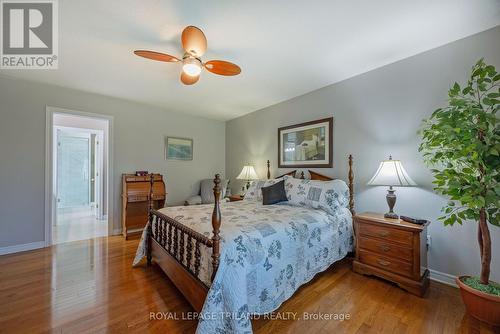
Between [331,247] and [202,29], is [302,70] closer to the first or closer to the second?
[202,29]

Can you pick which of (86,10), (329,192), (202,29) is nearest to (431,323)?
(329,192)

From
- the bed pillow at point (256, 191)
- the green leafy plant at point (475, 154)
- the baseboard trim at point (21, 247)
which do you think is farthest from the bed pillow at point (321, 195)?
the baseboard trim at point (21, 247)

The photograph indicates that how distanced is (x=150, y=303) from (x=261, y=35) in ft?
8.85

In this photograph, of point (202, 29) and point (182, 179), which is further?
point (182, 179)

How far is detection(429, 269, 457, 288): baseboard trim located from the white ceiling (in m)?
2.44

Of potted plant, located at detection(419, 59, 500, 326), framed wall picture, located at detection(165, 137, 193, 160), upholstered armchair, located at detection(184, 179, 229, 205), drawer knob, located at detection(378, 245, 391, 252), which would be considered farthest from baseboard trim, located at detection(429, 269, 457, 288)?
framed wall picture, located at detection(165, 137, 193, 160)

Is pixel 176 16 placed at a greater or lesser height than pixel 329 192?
greater

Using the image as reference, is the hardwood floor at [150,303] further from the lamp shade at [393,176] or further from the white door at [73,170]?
the white door at [73,170]

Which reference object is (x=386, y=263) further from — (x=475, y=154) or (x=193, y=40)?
(x=193, y=40)

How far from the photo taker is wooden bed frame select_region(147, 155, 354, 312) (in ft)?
4.80

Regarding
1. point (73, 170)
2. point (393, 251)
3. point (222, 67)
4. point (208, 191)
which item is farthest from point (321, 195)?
point (73, 170)

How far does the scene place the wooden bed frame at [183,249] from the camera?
1.46 metres

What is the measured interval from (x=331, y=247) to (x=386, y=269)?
558 mm

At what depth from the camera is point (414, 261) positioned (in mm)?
1983
